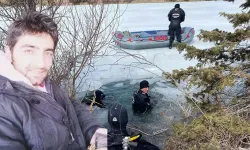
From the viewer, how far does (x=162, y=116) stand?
236 inches

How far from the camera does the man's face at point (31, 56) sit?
109 cm

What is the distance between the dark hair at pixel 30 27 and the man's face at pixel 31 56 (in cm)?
2

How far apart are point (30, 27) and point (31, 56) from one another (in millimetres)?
111

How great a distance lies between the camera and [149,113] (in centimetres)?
619

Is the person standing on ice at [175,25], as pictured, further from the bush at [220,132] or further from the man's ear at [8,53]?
the man's ear at [8,53]

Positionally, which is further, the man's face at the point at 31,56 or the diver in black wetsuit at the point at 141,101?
the diver in black wetsuit at the point at 141,101

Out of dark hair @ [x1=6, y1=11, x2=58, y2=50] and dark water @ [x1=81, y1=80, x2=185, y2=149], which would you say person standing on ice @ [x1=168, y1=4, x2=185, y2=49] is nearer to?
dark water @ [x1=81, y1=80, x2=185, y2=149]

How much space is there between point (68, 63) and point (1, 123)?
4721 mm

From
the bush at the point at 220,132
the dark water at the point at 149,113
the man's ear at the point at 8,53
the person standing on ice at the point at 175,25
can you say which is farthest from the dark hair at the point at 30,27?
the person standing on ice at the point at 175,25

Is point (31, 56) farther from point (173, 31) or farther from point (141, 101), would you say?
point (173, 31)

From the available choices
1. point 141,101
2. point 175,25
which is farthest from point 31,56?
point 175,25

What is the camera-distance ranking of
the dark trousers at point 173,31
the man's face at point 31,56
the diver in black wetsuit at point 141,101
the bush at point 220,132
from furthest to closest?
1. the dark trousers at point 173,31
2. the diver in black wetsuit at point 141,101
3. the bush at point 220,132
4. the man's face at point 31,56

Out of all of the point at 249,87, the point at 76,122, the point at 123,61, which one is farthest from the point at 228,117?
A: the point at 123,61

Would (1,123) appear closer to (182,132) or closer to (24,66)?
(24,66)
